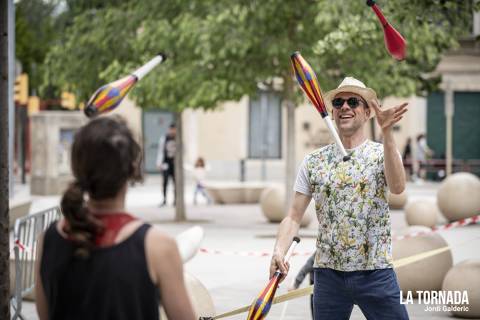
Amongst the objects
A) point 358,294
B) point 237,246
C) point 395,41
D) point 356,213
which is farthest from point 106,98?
point 237,246

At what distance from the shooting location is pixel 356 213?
5383mm

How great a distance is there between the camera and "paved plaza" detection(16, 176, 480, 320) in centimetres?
1013

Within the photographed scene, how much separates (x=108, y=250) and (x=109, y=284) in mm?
102

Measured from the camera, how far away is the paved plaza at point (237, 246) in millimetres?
10133

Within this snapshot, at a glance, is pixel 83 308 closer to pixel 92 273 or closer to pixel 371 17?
pixel 92 273

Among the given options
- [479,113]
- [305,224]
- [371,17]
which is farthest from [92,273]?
[479,113]

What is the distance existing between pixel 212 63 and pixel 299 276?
9.13 metres

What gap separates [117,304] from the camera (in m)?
3.39

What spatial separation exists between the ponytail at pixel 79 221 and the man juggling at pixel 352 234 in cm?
191

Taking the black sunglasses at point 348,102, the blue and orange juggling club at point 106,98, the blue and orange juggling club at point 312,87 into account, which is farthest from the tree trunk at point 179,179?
the blue and orange juggling club at point 106,98

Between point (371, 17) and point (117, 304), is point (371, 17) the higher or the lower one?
the higher one

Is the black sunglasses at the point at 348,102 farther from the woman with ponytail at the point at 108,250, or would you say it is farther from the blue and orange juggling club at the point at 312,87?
the woman with ponytail at the point at 108,250

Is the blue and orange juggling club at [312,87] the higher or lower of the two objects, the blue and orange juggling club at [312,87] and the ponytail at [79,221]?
the higher

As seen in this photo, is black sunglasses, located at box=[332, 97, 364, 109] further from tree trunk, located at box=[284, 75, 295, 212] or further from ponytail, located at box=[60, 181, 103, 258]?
tree trunk, located at box=[284, 75, 295, 212]
